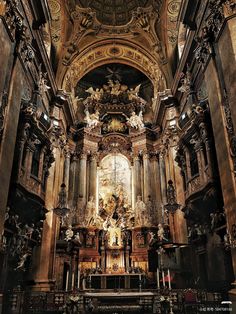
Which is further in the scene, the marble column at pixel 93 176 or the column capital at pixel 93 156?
the column capital at pixel 93 156

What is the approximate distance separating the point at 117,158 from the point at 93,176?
8.67ft

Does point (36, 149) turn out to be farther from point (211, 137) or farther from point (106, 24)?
point (106, 24)

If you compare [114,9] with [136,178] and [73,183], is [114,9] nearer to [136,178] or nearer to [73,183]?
[136,178]

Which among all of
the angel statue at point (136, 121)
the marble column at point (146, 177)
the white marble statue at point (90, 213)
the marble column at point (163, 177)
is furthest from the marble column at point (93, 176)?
the marble column at point (163, 177)

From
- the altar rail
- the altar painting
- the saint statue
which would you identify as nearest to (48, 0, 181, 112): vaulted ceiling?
the altar painting

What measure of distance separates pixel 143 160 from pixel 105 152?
10.5ft

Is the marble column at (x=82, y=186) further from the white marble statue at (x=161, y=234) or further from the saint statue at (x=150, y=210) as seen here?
the white marble statue at (x=161, y=234)

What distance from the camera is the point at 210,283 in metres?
11.5

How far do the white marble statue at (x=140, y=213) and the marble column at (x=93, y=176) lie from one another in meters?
3.14

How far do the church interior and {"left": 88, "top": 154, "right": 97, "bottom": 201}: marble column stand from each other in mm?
81

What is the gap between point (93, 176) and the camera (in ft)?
70.9

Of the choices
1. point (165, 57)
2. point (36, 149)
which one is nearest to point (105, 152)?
point (165, 57)

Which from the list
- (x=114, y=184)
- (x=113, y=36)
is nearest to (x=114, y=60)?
(x=113, y=36)

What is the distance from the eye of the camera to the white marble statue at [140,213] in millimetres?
19266
